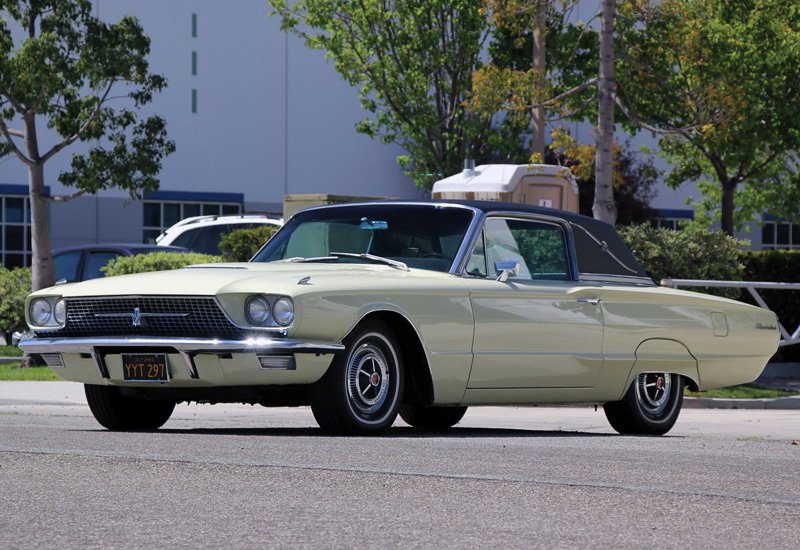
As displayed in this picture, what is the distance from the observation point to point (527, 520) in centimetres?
629

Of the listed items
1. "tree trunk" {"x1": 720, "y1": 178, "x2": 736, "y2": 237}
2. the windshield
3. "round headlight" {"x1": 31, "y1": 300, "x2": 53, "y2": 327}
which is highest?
"tree trunk" {"x1": 720, "y1": 178, "x2": 736, "y2": 237}

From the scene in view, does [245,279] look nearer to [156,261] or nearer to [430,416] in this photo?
[430,416]

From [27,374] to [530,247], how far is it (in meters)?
11.1

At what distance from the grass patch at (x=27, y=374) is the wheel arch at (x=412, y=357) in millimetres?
10408

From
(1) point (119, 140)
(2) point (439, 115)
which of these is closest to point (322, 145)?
(2) point (439, 115)

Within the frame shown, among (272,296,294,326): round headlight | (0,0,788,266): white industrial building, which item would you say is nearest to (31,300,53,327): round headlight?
(272,296,294,326): round headlight

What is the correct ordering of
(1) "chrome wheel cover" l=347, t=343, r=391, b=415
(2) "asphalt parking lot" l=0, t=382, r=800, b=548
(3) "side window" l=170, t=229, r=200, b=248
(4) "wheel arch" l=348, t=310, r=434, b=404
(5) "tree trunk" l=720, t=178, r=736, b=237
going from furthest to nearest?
(5) "tree trunk" l=720, t=178, r=736, b=237, (3) "side window" l=170, t=229, r=200, b=248, (4) "wheel arch" l=348, t=310, r=434, b=404, (1) "chrome wheel cover" l=347, t=343, r=391, b=415, (2) "asphalt parking lot" l=0, t=382, r=800, b=548

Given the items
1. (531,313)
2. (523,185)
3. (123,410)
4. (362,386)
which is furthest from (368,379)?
(523,185)

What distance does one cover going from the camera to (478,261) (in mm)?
10883

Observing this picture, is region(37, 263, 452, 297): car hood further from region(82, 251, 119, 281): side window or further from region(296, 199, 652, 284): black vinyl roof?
region(82, 251, 119, 281): side window

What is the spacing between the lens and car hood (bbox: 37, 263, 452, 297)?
9711mm

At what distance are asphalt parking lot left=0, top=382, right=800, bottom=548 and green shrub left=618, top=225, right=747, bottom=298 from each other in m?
9.41

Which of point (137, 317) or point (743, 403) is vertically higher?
point (137, 317)

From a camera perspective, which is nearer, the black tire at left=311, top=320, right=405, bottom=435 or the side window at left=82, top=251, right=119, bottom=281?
the black tire at left=311, top=320, right=405, bottom=435
